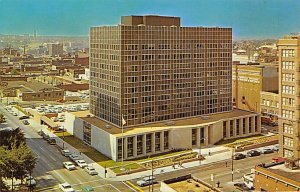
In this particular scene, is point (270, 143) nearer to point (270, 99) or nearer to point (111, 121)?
point (270, 99)

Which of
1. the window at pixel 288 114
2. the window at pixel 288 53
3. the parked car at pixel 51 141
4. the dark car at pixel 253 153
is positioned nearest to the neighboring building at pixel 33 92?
the parked car at pixel 51 141

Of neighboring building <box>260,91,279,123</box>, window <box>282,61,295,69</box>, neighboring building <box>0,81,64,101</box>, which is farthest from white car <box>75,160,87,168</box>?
neighboring building <box>0,81,64,101</box>

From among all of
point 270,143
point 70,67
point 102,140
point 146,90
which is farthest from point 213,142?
point 70,67

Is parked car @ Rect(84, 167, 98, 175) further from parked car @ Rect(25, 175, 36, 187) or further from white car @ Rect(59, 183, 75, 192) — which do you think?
parked car @ Rect(25, 175, 36, 187)

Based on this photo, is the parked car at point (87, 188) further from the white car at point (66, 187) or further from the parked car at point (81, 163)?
the parked car at point (81, 163)

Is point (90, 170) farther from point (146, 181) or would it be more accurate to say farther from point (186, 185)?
point (186, 185)
